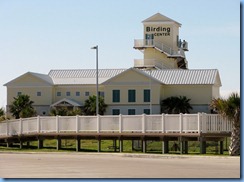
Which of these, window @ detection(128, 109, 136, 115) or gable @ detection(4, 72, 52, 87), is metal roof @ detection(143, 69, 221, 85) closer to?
window @ detection(128, 109, 136, 115)

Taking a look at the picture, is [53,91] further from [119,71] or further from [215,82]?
[215,82]

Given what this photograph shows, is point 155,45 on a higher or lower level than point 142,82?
higher

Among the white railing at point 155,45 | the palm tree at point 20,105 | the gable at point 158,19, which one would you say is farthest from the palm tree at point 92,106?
the gable at point 158,19

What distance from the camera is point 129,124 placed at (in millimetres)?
35750

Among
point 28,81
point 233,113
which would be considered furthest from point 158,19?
point 233,113

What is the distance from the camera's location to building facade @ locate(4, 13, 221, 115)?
76188mm

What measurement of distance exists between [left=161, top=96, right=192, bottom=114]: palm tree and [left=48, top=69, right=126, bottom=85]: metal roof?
7498 mm

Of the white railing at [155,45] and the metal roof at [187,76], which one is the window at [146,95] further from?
the white railing at [155,45]

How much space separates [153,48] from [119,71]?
592 cm

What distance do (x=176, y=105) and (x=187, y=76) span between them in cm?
387

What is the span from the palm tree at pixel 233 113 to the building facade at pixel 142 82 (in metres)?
40.7

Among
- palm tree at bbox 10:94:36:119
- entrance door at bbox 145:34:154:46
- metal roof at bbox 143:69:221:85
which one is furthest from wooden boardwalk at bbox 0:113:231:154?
entrance door at bbox 145:34:154:46

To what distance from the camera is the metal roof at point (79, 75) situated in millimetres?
80394

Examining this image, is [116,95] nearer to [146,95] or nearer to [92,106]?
[92,106]
